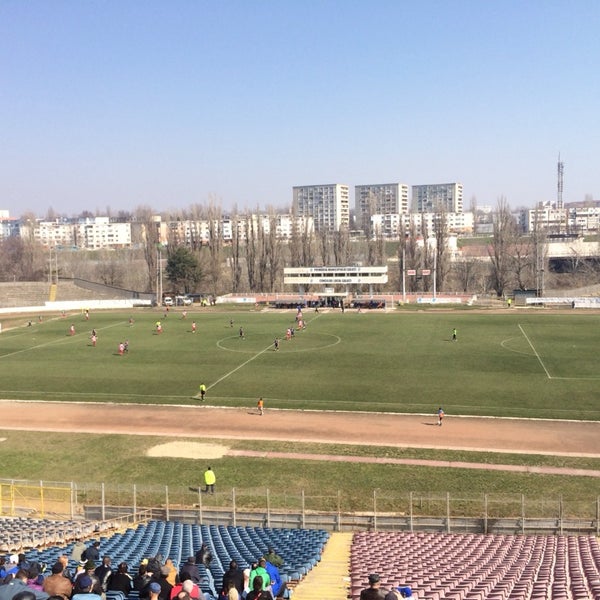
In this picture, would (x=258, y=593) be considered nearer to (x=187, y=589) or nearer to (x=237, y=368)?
(x=187, y=589)

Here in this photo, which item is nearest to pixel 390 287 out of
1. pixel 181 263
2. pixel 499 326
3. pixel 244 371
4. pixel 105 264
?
pixel 181 263

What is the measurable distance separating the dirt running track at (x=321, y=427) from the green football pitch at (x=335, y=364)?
1.96 meters

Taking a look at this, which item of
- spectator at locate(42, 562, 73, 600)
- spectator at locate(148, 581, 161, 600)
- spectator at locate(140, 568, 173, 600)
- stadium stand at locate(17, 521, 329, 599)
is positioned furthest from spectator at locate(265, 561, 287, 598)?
spectator at locate(42, 562, 73, 600)

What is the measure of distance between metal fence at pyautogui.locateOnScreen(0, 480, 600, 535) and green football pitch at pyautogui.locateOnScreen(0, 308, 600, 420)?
13.4 metres

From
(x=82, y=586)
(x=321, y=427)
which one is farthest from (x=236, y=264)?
(x=82, y=586)

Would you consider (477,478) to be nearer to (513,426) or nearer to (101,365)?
(513,426)

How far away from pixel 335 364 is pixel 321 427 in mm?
16739

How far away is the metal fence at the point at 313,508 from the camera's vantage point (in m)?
21.3

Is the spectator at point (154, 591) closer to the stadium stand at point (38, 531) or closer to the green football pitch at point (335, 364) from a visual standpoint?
the stadium stand at point (38, 531)

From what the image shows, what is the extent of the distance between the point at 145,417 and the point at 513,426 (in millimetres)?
20818

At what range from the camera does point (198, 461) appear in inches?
1172

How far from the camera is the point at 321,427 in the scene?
34625mm

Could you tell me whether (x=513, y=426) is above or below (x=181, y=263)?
below

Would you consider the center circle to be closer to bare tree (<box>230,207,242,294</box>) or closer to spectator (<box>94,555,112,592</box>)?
spectator (<box>94,555,112,592</box>)
